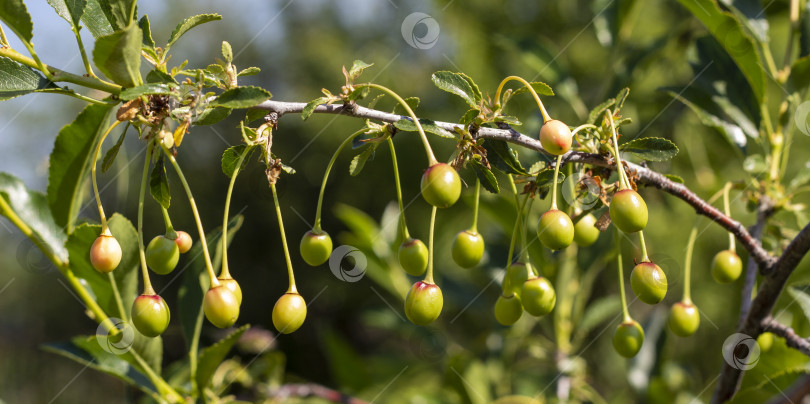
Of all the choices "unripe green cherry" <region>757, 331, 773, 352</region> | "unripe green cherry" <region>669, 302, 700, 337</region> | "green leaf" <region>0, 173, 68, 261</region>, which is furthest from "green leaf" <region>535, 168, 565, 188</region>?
"green leaf" <region>0, 173, 68, 261</region>

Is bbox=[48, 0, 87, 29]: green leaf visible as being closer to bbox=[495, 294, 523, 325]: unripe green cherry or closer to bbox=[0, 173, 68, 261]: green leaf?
bbox=[0, 173, 68, 261]: green leaf

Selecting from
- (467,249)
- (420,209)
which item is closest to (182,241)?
(467,249)

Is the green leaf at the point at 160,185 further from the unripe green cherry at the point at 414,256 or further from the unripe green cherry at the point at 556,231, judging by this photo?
the unripe green cherry at the point at 556,231

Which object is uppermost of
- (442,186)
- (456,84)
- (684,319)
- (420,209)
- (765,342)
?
(456,84)

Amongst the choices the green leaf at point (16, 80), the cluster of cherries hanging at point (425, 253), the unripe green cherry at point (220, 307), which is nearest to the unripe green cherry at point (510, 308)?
the cluster of cherries hanging at point (425, 253)

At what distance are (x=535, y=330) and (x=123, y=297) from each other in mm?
4066

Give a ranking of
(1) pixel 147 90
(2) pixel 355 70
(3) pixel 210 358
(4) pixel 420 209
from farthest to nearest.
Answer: (4) pixel 420 209, (3) pixel 210 358, (2) pixel 355 70, (1) pixel 147 90

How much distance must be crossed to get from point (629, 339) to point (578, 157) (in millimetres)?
271

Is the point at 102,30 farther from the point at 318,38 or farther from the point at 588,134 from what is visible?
the point at 318,38

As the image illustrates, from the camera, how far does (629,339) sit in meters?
0.82

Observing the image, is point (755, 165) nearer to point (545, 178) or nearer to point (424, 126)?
point (545, 178)

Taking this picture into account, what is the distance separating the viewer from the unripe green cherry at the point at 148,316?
25.7 inches

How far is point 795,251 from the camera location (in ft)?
2.43

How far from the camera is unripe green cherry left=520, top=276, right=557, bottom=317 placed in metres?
0.75
